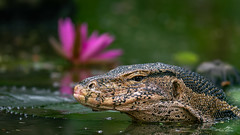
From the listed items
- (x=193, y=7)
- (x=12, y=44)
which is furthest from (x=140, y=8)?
(x=12, y=44)

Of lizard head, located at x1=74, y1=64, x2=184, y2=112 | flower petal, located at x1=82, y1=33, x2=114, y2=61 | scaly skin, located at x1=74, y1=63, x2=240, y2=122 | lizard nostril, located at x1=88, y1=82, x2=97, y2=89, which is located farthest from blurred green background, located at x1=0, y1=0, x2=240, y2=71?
lizard nostril, located at x1=88, y1=82, x2=97, y2=89

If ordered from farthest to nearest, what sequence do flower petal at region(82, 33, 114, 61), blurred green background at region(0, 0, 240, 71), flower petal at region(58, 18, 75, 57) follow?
blurred green background at region(0, 0, 240, 71)
flower petal at region(58, 18, 75, 57)
flower petal at region(82, 33, 114, 61)

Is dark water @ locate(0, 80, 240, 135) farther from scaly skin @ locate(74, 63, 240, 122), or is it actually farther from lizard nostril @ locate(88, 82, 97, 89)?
lizard nostril @ locate(88, 82, 97, 89)

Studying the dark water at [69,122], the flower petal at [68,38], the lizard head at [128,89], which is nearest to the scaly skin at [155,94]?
the lizard head at [128,89]

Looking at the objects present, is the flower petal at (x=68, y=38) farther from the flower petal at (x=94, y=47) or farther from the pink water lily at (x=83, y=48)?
the flower petal at (x=94, y=47)

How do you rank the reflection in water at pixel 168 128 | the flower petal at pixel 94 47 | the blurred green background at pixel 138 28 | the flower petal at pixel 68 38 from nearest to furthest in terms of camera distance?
the reflection in water at pixel 168 128
the flower petal at pixel 94 47
the flower petal at pixel 68 38
the blurred green background at pixel 138 28

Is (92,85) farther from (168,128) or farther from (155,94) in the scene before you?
(168,128)

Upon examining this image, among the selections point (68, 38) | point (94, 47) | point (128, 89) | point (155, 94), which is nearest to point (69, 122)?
point (128, 89)
